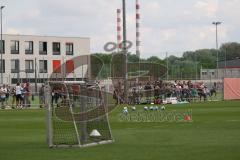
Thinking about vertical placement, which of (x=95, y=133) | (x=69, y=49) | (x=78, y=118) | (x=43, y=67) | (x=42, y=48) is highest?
(x=69, y=49)

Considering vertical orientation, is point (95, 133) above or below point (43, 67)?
below

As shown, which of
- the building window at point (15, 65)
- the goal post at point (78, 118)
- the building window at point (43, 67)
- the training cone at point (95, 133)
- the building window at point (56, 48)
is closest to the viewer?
the goal post at point (78, 118)

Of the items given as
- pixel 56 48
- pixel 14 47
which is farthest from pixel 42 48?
pixel 14 47

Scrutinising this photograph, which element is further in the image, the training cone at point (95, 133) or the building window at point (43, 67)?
the building window at point (43, 67)

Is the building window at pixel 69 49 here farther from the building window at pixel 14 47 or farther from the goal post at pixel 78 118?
the goal post at pixel 78 118

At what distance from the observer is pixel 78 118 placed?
52.7ft

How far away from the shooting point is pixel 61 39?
357 ft

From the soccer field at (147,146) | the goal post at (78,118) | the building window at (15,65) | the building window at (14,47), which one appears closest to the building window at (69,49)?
the building window at (14,47)

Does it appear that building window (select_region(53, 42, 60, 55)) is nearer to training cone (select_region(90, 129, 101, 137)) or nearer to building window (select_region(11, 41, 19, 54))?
building window (select_region(11, 41, 19, 54))

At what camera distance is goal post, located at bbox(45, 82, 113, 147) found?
1591 centimetres

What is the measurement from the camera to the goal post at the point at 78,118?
52.2ft

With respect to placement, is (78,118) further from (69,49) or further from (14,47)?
(69,49)

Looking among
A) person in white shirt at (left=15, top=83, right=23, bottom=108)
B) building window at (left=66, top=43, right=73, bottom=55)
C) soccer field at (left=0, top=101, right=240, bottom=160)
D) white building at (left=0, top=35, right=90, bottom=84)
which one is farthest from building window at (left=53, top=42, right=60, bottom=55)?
soccer field at (left=0, top=101, right=240, bottom=160)

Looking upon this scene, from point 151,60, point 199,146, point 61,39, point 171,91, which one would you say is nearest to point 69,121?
point 199,146
